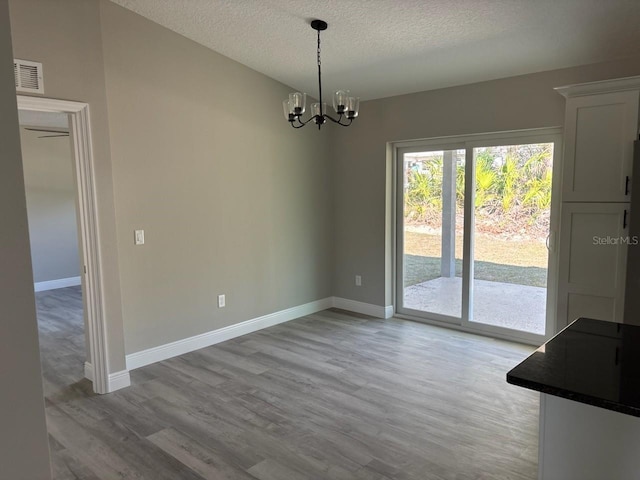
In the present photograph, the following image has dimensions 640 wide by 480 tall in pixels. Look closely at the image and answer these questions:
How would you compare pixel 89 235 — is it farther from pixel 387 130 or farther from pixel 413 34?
pixel 387 130

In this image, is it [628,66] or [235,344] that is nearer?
[628,66]

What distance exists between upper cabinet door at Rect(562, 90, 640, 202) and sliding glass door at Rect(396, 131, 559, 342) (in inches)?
31.6

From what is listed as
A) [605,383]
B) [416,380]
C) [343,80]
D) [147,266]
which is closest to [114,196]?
[147,266]

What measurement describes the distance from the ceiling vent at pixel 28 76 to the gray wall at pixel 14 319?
253cm

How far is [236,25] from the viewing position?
3752 millimetres

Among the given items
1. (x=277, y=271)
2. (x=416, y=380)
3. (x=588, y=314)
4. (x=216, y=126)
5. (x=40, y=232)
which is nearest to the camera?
(x=588, y=314)

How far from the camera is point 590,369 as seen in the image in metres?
1.45

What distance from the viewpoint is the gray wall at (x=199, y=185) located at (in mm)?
3764

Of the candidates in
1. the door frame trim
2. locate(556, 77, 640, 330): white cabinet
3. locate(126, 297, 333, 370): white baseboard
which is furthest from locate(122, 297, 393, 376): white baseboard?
locate(556, 77, 640, 330): white cabinet

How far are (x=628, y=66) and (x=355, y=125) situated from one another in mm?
2814

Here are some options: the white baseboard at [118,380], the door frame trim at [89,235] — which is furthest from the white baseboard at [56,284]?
the door frame trim at [89,235]

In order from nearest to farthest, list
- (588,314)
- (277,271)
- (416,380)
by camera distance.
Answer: (588,314), (416,380), (277,271)

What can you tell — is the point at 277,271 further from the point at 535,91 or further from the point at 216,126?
the point at 535,91

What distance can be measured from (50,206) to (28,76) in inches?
198
